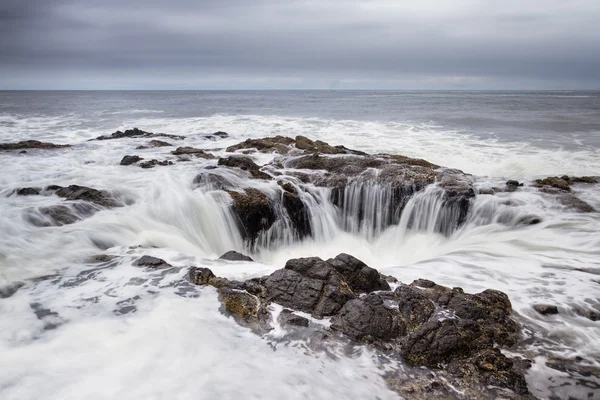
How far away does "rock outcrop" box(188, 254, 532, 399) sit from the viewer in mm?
3812

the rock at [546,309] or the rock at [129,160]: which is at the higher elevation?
the rock at [129,160]

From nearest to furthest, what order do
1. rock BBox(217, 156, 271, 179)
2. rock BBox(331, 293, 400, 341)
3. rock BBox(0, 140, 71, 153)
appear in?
rock BBox(331, 293, 400, 341), rock BBox(217, 156, 271, 179), rock BBox(0, 140, 71, 153)

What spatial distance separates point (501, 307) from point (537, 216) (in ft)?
17.1

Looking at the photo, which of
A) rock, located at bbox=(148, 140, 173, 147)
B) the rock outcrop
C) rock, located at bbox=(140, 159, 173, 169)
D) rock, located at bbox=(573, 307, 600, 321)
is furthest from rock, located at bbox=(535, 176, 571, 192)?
rock, located at bbox=(148, 140, 173, 147)

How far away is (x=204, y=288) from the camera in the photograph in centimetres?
553

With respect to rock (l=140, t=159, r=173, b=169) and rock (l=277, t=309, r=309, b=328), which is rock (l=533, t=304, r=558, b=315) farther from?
rock (l=140, t=159, r=173, b=169)

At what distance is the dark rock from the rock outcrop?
4.42 m

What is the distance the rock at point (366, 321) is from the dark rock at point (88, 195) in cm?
665

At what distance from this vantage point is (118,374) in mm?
3783

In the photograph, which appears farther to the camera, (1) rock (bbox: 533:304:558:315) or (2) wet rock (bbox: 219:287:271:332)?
(1) rock (bbox: 533:304:558:315)

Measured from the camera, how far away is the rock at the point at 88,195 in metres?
9.01

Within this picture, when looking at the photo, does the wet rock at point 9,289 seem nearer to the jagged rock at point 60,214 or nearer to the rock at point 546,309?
the jagged rock at point 60,214

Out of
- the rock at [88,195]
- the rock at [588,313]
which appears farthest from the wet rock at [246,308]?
the rock at [88,195]

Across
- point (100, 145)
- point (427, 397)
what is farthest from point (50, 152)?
point (427, 397)
